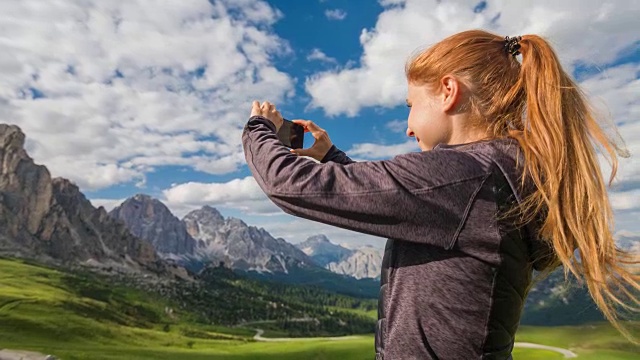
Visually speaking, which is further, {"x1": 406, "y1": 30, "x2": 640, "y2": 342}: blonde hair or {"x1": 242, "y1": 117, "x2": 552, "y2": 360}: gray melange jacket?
{"x1": 406, "y1": 30, "x2": 640, "y2": 342}: blonde hair

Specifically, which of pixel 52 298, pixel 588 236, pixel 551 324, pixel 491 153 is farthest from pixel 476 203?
pixel 551 324

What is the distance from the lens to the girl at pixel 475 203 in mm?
2240

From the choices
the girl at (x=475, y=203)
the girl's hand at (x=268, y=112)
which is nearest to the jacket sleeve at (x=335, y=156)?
the girl's hand at (x=268, y=112)

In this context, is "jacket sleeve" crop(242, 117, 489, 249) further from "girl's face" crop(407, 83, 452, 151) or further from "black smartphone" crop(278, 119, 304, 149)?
"black smartphone" crop(278, 119, 304, 149)

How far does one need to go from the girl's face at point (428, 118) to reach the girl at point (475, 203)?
0.5 inches

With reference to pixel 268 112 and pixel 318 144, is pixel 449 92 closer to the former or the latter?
pixel 268 112

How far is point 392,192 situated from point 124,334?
368 feet

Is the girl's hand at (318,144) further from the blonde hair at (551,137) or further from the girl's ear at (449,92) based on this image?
the girl's ear at (449,92)

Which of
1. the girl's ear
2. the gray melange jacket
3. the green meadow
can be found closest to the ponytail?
the gray melange jacket

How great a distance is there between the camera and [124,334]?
101 metres

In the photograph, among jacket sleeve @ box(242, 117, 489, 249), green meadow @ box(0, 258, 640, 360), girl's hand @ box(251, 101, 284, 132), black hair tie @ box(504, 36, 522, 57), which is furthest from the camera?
green meadow @ box(0, 258, 640, 360)

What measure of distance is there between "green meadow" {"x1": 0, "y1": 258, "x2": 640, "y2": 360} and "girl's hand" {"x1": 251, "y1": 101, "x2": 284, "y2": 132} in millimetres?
77770

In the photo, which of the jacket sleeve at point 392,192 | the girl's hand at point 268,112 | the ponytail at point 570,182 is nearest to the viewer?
the jacket sleeve at point 392,192

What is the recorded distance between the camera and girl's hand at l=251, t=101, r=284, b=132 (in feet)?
9.53
